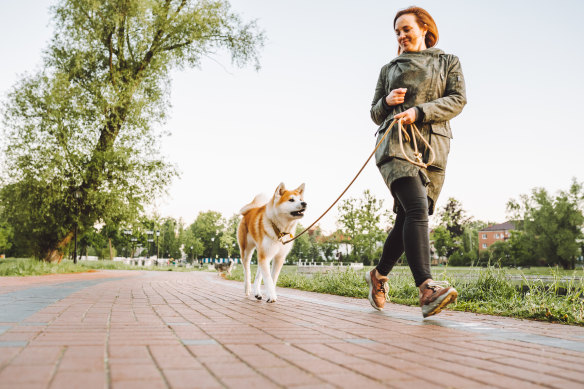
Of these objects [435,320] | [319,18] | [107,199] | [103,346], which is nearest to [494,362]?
[435,320]

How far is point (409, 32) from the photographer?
426cm

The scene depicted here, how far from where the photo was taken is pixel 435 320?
382cm

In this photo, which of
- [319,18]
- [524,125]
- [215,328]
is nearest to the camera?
[215,328]

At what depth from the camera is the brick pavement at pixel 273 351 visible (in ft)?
5.61

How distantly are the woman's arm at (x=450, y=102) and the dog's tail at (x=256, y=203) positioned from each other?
3.29 meters

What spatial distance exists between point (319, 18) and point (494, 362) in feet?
53.0

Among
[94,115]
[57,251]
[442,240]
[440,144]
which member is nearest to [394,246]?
[440,144]

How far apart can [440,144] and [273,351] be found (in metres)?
2.62

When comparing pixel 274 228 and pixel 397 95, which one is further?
pixel 274 228

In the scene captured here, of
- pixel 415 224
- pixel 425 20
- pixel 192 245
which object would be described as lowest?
pixel 415 224

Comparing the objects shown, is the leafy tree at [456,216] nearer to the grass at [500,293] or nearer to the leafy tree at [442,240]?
the leafy tree at [442,240]

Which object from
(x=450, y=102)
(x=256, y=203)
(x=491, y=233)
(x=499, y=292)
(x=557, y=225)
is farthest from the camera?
(x=491, y=233)

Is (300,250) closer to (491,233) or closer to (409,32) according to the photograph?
(491,233)

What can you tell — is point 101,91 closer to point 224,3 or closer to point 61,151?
point 61,151
